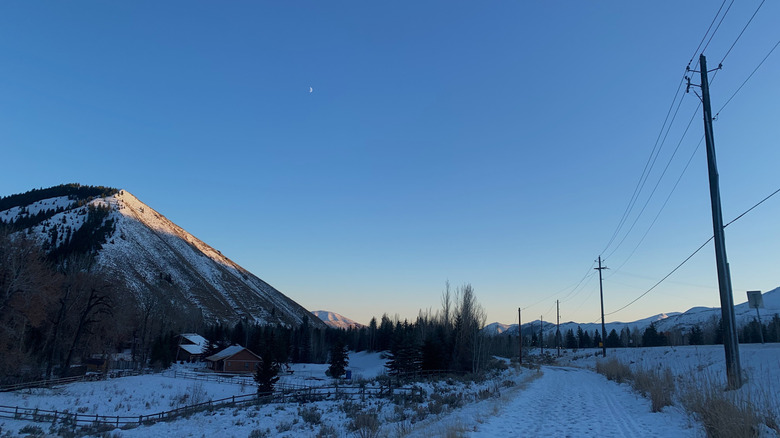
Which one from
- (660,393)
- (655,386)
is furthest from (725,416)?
(655,386)

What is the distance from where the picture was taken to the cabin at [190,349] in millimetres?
97550

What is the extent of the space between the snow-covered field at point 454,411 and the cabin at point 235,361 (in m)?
35.6

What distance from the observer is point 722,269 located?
40.3 feet

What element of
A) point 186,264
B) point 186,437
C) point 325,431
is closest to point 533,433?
point 325,431

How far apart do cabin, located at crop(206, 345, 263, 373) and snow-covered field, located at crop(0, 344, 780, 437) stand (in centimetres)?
3557

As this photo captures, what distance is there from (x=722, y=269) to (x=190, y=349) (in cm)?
10677

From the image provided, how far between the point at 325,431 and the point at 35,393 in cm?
3494

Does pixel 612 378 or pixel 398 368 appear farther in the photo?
pixel 398 368

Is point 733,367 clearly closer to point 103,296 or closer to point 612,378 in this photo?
point 612,378

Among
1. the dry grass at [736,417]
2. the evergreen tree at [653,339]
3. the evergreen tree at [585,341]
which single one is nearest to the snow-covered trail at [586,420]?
the dry grass at [736,417]

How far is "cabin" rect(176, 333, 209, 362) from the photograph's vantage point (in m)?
97.6

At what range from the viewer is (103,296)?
4862cm

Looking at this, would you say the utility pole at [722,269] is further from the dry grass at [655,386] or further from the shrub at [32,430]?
the shrub at [32,430]

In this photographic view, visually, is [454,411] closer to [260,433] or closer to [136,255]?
[260,433]
